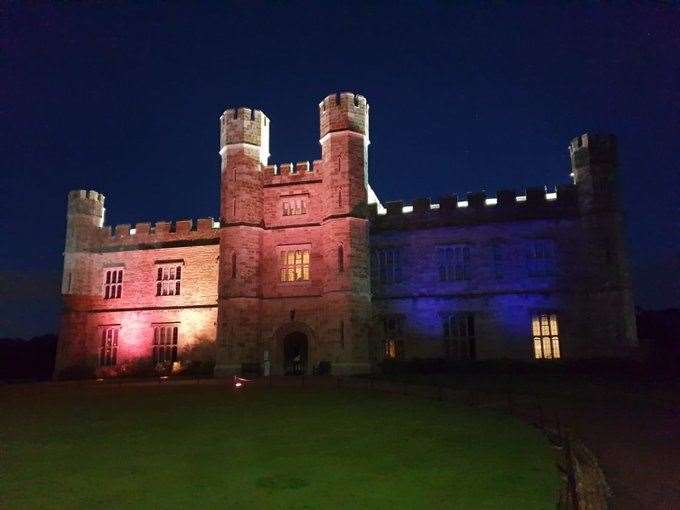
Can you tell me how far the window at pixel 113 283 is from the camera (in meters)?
29.0

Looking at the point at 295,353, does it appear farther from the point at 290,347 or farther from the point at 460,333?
the point at 460,333

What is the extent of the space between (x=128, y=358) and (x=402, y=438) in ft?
73.9

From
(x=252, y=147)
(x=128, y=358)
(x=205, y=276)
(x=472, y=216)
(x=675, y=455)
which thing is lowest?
(x=675, y=455)

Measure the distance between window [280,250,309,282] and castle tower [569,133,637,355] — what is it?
12232mm

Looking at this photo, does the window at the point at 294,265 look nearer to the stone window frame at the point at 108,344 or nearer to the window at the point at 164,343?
the window at the point at 164,343

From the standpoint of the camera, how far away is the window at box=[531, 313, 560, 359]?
23.3 m

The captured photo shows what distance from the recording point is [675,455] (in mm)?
8734

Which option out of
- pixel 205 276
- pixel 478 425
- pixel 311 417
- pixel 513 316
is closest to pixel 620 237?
pixel 513 316

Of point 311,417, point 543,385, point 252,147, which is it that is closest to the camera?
point 311,417

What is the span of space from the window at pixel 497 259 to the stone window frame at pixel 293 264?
8316 millimetres

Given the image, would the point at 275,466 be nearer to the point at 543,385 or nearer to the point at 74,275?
the point at 543,385

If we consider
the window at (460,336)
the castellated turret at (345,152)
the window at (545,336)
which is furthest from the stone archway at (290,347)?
the window at (545,336)

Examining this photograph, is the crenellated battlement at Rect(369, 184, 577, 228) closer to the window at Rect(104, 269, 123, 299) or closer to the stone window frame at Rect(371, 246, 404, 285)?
the stone window frame at Rect(371, 246, 404, 285)

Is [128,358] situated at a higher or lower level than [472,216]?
lower
